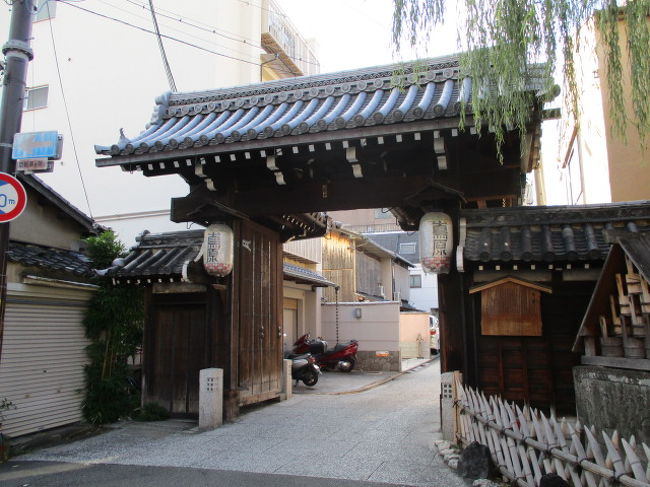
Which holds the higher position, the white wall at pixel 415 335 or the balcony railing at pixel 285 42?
the balcony railing at pixel 285 42

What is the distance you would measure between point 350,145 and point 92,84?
49.1 feet

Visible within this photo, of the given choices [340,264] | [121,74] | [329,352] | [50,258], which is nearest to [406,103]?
[50,258]

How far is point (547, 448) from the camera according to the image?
5188 mm

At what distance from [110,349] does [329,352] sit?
999 centimetres

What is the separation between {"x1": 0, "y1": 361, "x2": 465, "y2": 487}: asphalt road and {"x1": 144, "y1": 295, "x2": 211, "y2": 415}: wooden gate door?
570 millimetres

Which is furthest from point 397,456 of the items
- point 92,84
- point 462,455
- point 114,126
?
point 92,84

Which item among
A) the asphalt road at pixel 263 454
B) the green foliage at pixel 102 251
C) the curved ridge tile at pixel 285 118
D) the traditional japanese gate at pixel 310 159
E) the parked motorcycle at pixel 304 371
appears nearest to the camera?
the asphalt road at pixel 263 454

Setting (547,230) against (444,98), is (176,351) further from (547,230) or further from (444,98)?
(547,230)

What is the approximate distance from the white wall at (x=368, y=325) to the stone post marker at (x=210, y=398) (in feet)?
38.3

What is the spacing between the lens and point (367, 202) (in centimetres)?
959

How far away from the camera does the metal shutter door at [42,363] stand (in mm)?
8945

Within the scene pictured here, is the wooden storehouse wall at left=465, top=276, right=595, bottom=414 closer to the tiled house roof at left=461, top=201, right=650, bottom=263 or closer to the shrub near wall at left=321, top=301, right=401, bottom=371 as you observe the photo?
the tiled house roof at left=461, top=201, right=650, bottom=263

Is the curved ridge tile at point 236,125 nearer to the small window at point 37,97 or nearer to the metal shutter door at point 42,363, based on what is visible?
the metal shutter door at point 42,363

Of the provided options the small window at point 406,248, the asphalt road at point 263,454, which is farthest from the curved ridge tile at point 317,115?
the small window at point 406,248
